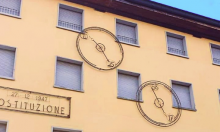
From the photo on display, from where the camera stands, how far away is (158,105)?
1838 centimetres

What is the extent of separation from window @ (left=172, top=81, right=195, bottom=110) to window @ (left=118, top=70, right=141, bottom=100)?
2.14 m

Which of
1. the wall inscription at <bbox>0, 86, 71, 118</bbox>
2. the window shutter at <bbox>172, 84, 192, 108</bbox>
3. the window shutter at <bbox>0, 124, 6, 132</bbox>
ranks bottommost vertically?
the window shutter at <bbox>0, 124, 6, 132</bbox>

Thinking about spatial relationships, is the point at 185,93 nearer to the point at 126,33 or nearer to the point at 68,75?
the point at 126,33

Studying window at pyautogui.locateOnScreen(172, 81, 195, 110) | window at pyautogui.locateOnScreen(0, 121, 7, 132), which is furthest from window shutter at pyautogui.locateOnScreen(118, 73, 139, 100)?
window at pyautogui.locateOnScreen(0, 121, 7, 132)

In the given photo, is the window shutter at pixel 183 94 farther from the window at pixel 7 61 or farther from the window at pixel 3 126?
the window at pixel 3 126

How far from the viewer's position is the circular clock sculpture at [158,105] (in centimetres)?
1791

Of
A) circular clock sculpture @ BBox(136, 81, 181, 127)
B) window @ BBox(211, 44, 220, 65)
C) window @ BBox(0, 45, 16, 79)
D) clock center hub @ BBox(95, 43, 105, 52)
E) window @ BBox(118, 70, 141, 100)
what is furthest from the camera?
window @ BBox(211, 44, 220, 65)

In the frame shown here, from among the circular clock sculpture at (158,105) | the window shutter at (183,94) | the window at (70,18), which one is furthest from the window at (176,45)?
the window at (70,18)

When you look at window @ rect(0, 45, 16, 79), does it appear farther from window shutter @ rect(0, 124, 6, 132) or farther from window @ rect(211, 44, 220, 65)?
window @ rect(211, 44, 220, 65)

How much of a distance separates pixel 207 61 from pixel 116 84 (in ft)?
20.4

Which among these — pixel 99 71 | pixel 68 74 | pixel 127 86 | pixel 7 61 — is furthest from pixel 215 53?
pixel 7 61

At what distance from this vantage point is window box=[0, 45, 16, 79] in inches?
634

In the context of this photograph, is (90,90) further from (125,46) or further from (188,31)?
(188,31)

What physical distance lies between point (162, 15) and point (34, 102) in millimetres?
8970
